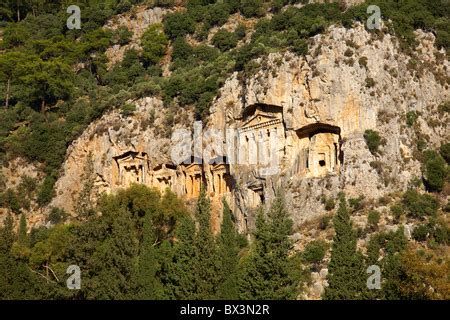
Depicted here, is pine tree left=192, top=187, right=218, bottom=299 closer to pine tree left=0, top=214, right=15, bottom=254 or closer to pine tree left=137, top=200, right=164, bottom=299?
pine tree left=137, top=200, right=164, bottom=299

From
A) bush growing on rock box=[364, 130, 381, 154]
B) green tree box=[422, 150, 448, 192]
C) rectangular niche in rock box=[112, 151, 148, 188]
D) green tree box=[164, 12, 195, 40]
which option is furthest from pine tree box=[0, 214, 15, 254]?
green tree box=[164, 12, 195, 40]

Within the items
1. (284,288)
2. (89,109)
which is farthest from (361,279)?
(89,109)

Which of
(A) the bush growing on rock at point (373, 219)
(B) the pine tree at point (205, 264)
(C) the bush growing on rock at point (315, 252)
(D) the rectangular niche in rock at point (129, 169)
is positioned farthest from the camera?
(D) the rectangular niche in rock at point (129, 169)

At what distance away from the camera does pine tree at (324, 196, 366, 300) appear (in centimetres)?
6241

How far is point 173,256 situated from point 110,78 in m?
41.9

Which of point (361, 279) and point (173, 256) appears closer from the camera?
point (361, 279)

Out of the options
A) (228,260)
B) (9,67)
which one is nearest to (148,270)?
(228,260)

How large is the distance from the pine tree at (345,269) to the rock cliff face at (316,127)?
13737 mm

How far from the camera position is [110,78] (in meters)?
108

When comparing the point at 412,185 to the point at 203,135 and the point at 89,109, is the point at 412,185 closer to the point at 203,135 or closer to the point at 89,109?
the point at 203,135

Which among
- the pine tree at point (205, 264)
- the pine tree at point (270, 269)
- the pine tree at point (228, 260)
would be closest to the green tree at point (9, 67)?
the pine tree at point (228, 260)

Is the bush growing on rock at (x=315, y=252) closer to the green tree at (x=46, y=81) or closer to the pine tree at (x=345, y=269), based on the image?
the pine tree at (x=345, y=269)

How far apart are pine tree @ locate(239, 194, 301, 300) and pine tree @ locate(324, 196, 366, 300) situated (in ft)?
7.24

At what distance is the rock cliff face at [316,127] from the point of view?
79.8 m
